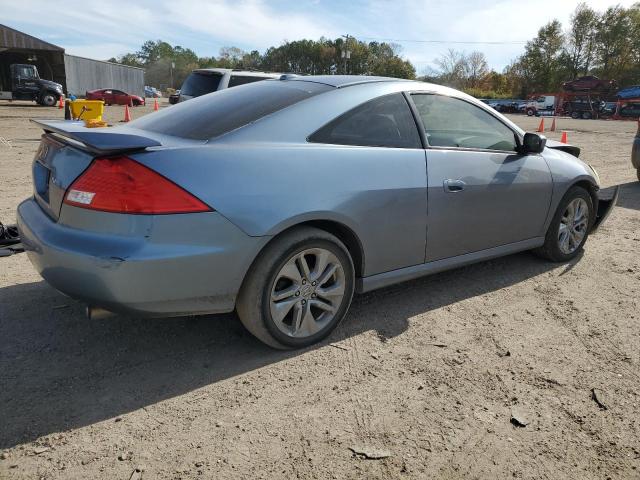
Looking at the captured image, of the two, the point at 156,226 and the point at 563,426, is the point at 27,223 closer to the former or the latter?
the point at 156,226

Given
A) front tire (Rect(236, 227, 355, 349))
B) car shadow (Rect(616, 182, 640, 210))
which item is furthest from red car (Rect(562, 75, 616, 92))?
front tire (Rect(236, 227, 355, 349))

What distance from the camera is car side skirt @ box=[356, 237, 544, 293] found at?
323cm

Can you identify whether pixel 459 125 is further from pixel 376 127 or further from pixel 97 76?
pixel 97 76

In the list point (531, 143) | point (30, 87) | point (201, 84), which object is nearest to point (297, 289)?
point (531, 143)

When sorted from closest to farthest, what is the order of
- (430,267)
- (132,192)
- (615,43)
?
(132,192)
(430,267)
(615,43)

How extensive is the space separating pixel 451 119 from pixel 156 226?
2.31m

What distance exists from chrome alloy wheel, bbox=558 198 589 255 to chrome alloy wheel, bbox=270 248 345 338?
2519 millimetres

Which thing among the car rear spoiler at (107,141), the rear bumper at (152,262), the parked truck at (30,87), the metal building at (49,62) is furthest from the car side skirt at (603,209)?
the metal building at (49,62)

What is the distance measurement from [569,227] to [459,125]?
5.47 ft

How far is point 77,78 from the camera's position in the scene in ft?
135

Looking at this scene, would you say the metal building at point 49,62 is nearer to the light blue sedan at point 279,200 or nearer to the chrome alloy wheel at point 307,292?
the light blue sedan at point 279,200

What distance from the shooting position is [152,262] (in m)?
2.35

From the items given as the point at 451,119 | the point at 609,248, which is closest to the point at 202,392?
the point at 451,119

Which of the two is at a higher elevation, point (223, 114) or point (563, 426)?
point (223, 114)
